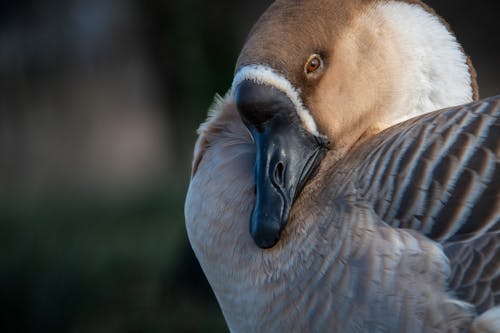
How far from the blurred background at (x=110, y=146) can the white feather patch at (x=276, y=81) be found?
10.1 ft

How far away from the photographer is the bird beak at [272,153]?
2.54 meters

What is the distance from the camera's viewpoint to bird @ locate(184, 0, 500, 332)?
7.54 feet

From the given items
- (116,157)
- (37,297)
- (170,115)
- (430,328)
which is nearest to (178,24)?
(170,115)

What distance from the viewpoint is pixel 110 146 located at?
11.5m

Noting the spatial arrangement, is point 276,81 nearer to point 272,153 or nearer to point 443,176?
point 272,153

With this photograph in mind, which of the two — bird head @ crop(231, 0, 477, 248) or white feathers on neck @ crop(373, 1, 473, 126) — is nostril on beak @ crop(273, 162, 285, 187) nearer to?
bird head @ crop(231, 0, 477, 248)

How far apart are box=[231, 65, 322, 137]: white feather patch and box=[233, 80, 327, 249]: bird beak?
16mm

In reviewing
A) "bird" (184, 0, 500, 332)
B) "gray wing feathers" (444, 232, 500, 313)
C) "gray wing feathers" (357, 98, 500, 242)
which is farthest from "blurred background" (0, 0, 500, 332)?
"gray wing feathers" (444, 232, 500, 313)

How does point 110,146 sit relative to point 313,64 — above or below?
below

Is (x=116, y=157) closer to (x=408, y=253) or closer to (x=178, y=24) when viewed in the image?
(x=178, y=24)

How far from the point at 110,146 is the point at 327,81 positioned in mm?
9038

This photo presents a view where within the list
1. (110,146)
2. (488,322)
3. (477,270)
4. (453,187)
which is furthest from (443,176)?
(110,146)

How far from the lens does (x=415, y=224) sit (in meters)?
2.38

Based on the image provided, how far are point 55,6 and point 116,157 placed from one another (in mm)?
2273
